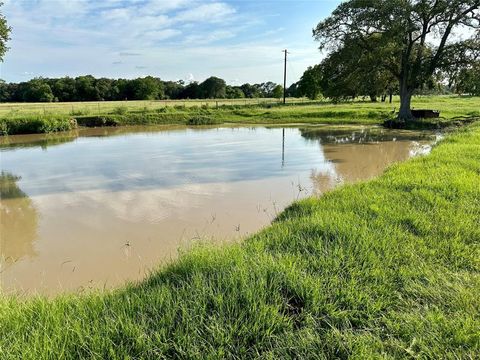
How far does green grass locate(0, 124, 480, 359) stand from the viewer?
2562mm

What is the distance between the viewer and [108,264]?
5645 millimetres

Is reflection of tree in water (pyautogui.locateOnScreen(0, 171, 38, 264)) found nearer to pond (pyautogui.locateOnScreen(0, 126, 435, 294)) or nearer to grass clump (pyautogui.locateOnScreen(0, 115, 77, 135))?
pond (pyautogui.locateOnScreen(0, 126, 435, 294))

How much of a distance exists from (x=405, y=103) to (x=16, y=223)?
2517 centimetres

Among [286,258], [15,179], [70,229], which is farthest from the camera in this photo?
[15,179]

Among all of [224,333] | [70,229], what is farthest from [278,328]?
[70,229]

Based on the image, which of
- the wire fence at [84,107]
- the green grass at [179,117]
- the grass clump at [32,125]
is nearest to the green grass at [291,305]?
the green grass at [179,117]

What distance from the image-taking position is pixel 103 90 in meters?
82.8

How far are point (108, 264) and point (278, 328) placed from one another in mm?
3654

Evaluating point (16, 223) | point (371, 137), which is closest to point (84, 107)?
point (371, 137)

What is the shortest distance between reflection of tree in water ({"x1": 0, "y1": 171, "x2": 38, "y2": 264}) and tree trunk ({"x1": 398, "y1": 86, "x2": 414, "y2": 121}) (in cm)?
2380

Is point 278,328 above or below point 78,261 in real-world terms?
above

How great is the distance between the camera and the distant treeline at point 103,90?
3137 inches

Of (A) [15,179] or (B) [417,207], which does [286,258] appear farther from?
(A) [15,179]

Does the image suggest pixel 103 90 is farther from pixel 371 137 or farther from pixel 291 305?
pixel 291 305
